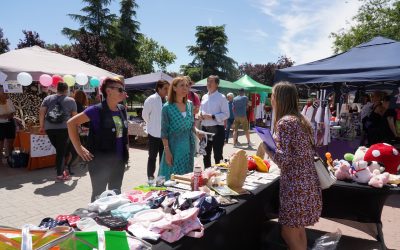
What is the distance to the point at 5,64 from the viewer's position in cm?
709

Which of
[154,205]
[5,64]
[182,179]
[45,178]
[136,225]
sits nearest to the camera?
[136,225]

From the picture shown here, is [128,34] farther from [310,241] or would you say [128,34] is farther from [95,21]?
[310,241]

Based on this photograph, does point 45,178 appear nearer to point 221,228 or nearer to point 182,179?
point 182,179

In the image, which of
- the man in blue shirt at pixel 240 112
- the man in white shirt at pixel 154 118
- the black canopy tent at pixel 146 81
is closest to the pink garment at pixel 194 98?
the man in white shirt at pixel 154 118

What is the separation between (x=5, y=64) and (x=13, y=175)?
2.88 metres

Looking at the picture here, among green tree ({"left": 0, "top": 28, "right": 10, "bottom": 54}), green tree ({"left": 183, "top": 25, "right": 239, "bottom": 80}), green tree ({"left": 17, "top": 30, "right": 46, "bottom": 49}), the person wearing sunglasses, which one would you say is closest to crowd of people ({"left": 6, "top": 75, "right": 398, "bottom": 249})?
the person wearing sunglasses

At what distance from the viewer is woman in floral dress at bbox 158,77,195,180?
10.2 ft

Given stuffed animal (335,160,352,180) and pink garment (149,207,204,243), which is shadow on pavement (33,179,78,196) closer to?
pink garment (149,207,204,243)

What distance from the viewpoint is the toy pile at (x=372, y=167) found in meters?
3.06

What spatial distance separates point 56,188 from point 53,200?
2.05 ft

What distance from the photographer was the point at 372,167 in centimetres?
326

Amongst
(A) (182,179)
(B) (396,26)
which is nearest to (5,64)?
(A) (182,179)

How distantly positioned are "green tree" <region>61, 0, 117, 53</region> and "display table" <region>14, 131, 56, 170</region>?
23595mm

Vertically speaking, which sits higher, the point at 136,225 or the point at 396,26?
the point at 396,26
